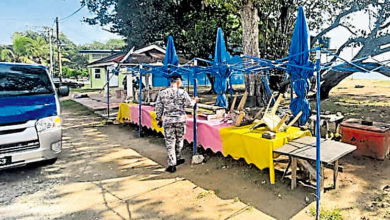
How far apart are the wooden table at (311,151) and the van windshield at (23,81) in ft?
15.9

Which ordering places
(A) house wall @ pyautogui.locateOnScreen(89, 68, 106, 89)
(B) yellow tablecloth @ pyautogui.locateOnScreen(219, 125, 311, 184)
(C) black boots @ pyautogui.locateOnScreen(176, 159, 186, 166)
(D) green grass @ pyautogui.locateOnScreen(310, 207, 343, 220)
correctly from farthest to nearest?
(A) house wall @ pyautogui.locateOnScreen(89, 68, 106, 89)
(C) black boots @ pyautogui.locateOnScreen(176, 159, 186, 166)
(B) yellow tablecloth @ pyautogui.locateOnScreen(219, 125, 311, 184)
(D) green grass @ pyautogui.locateOnScreen(310, 207, 343, 220)

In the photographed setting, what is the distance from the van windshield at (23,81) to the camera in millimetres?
5273

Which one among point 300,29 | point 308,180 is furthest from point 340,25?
point 308,180

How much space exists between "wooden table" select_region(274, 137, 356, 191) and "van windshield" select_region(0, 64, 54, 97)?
15.9 ft

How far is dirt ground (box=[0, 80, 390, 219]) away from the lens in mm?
3779

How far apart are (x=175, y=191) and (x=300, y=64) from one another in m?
3.61

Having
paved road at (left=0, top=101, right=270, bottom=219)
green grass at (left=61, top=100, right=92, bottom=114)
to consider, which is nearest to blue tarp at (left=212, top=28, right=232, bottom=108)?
paved road at (left=0, top=101, right=270, bottom=219)

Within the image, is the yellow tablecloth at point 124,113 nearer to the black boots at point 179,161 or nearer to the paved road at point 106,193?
Result: the paved road at point 106,193

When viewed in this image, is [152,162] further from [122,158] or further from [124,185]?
[124,185]

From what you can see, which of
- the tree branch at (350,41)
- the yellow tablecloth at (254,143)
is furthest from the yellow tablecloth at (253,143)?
the tree branch at (350,41)

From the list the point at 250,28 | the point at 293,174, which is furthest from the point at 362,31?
the point at 293,174

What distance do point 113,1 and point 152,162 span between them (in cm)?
2047

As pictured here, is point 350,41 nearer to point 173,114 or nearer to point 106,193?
point 173,114

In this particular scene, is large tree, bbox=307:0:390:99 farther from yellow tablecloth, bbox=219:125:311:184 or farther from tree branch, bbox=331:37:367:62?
yellow tablecloth, bbox=219:125:311:184
